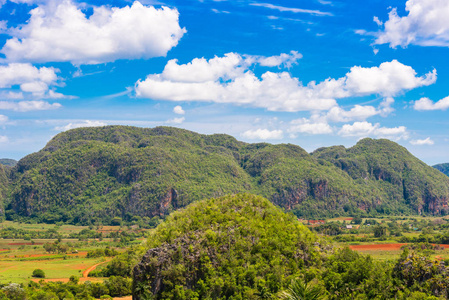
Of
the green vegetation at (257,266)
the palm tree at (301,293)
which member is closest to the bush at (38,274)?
the green vegetation at (257,266)

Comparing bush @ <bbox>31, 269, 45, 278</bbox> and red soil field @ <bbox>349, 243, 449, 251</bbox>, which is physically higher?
bush @ <bbox>31, 269, 45, 278</bbox>

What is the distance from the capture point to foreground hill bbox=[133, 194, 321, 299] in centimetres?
3669

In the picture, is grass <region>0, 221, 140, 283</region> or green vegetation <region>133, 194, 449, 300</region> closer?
green vegetation <region>133, 194, 449, 300</region>

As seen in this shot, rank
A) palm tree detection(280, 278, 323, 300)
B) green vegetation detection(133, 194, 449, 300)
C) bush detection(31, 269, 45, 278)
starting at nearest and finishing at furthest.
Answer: palm tree detection(280, 278, 323, 300), green vegetation detection(133, 194, 449, 300), bush detection(31, 269, 45, 278)

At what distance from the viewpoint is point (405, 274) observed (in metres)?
34.2

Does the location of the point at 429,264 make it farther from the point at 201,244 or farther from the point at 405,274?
the point at 201,244

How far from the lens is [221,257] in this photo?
3906 cm

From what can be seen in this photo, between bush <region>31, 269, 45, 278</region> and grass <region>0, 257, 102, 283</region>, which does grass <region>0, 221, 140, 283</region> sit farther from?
bush <region>31, 269, 45, 278</region>

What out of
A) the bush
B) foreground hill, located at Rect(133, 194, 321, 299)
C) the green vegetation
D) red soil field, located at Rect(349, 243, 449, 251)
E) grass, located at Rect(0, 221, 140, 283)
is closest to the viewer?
the green vegetation

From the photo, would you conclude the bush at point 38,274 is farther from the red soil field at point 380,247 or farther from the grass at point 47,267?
the red soil field at point 380,247

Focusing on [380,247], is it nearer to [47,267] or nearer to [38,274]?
[38,274]

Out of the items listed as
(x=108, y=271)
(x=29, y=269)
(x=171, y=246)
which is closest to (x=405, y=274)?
(x=171, y=246)

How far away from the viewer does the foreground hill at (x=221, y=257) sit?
120ft

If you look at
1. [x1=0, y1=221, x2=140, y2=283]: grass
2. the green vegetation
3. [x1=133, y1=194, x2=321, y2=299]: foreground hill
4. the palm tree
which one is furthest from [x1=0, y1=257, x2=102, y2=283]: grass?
the palm tree
